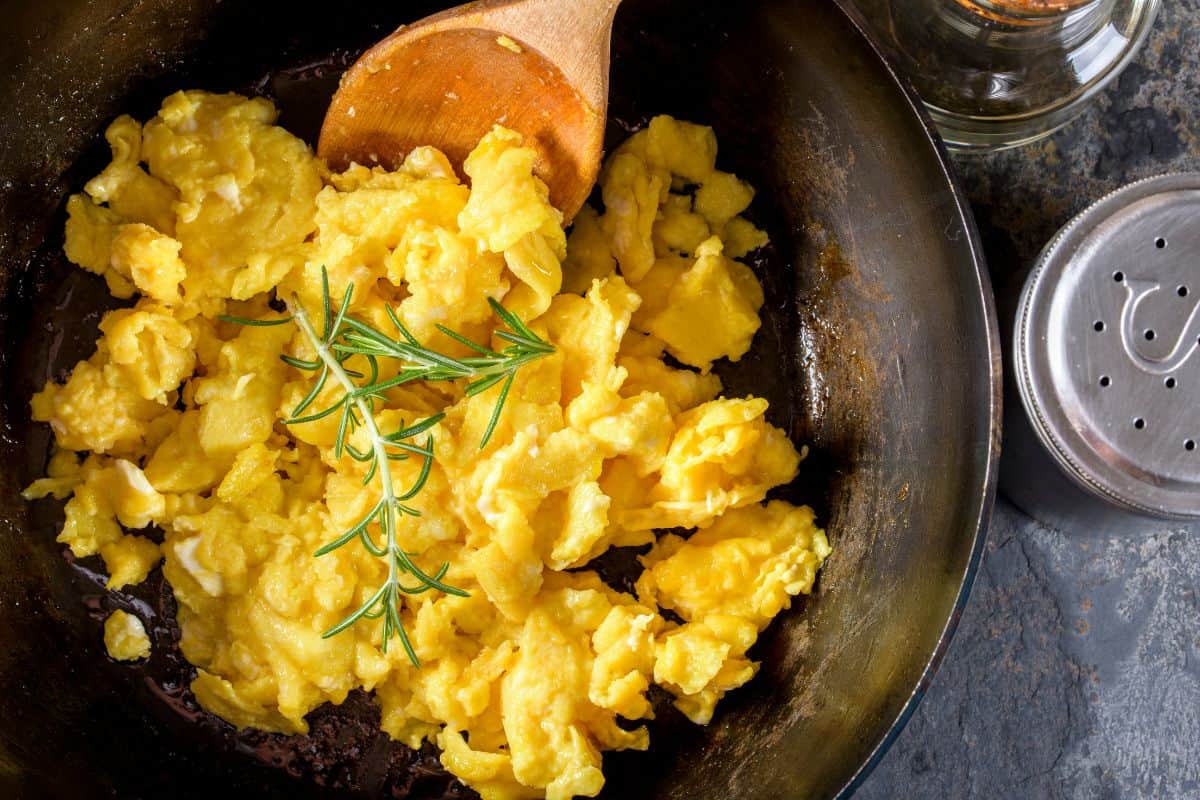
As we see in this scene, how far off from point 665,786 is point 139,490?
3.80 feet

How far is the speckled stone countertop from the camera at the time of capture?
7.64 feet

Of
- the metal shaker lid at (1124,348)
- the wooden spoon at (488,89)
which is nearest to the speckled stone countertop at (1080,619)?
the metal shaker lid at (1124,348)

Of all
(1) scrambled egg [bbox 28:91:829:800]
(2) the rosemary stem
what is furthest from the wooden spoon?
(2) the rosemary stem

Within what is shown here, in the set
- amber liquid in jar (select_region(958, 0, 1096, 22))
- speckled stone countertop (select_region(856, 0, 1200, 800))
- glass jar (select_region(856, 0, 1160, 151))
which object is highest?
amber liquid in jar (select_region(958, 0, 1096, 22))

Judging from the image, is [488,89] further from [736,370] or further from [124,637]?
[124,637]

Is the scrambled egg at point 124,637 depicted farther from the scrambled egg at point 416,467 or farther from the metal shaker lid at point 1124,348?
the metal shaker lid at point 1124,348

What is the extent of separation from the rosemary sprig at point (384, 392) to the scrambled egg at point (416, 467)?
5cm

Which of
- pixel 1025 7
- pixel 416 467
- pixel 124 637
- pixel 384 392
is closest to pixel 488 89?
pixel 384 392

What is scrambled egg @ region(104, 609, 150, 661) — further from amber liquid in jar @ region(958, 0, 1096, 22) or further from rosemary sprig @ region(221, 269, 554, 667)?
amber liquid in jar @ region(958, 0, 1096, 22)

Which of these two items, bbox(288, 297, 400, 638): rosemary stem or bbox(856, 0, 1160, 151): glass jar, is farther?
bbox(856, 0, 1160, 151): glass jar

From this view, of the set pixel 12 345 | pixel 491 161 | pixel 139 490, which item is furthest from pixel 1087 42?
pixel 12 345

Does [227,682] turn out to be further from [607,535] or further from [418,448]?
[607,535]

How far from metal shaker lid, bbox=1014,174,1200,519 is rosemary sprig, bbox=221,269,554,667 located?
96cm

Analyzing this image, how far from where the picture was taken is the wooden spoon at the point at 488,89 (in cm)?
184
